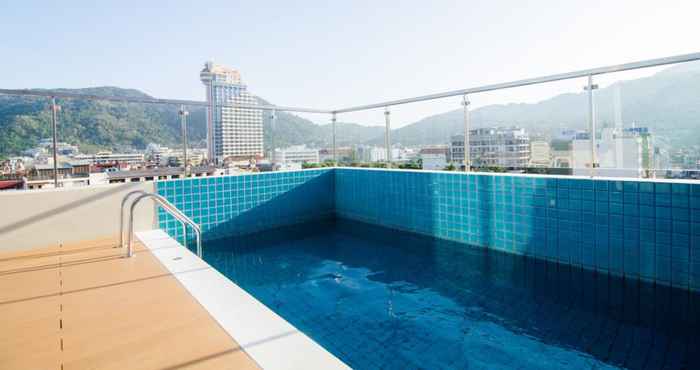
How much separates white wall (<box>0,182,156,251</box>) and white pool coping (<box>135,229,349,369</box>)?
63.2 inches

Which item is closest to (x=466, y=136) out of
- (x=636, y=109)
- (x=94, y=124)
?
(x=636, y=109)

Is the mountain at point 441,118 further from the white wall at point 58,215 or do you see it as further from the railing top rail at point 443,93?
the white wall at point 58,215

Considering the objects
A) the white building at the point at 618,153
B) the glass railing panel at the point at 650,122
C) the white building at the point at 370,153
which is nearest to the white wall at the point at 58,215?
the white building at the point at 370,153

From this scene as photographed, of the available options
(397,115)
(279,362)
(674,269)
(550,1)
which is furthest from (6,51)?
(674,269)

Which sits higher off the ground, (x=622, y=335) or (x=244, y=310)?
(x=244, y=310)

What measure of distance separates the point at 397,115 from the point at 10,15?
379 inches

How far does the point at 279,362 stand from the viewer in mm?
1297

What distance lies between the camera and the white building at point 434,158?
181 inches

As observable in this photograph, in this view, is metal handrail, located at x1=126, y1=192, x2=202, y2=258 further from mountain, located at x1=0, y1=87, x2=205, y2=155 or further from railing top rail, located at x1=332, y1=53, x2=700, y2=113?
railing top rail, located at x1=332, y1=53, x2=700, y2=113

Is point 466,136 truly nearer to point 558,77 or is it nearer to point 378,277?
point 558,77

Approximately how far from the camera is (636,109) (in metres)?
3.01

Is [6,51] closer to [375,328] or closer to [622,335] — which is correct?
[375,328]

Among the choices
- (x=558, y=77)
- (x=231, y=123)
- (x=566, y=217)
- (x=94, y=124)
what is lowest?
(x=566, y=217)

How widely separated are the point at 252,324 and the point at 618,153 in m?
3.13
